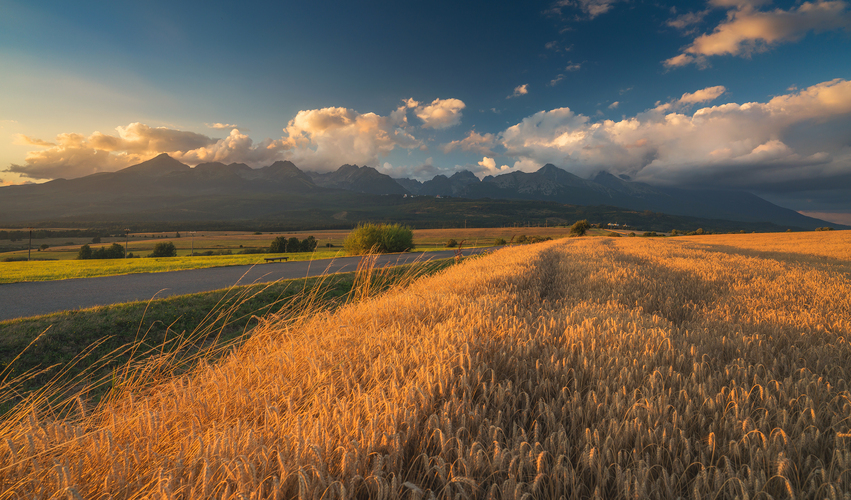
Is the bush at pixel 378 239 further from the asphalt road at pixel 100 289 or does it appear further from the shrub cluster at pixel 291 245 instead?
the shrub cluster at pixel 291 245

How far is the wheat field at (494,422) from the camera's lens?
1.36 metres

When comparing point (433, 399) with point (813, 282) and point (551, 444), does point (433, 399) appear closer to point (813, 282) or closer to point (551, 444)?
point (551, 444)

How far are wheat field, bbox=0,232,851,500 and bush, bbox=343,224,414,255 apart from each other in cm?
2738

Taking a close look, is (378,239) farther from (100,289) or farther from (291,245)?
(291,245)

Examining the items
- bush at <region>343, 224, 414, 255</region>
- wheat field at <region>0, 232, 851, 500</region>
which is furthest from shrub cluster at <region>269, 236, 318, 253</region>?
wheat field at <region>0, 232, 851, 500</region>

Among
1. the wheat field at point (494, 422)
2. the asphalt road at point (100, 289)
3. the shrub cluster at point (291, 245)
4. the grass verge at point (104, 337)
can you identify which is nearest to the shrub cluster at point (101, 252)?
the shrub cluster at point (291, 245)

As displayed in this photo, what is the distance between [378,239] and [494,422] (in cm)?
3005

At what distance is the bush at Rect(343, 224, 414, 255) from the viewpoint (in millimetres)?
30891

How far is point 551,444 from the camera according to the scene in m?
1.55

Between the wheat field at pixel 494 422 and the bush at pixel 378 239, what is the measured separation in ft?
89.8

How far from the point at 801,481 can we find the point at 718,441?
0.29m

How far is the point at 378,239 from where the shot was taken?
31438mm

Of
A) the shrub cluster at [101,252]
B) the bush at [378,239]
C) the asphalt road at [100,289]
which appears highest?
the bush at [378,239]

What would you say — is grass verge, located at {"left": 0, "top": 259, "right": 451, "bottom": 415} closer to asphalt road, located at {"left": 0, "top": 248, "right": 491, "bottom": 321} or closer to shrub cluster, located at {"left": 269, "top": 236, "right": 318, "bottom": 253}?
asphalt road, located at {"left": 0, "top": 248, "right": 491, "bottom": 321}
